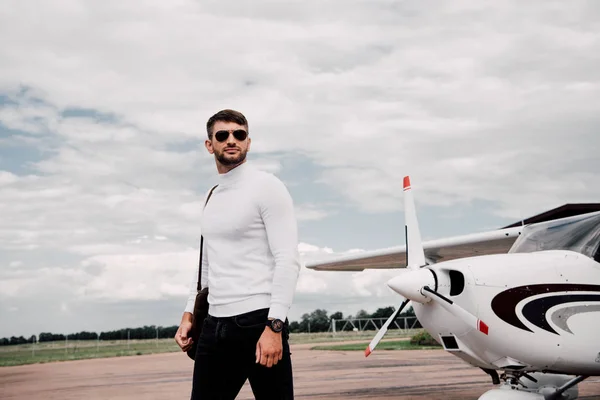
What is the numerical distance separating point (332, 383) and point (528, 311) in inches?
253

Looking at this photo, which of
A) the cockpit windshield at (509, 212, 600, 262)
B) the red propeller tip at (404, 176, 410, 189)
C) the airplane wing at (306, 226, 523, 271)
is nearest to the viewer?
the cockpit windshield at (509, 212, 600, 262)

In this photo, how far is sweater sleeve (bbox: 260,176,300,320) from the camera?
292 centimetres

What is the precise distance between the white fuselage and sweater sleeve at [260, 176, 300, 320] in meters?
3.29

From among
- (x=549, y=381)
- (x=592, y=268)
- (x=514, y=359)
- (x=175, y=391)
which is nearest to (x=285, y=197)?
(x=514, y=359)

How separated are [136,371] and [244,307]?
1548cm

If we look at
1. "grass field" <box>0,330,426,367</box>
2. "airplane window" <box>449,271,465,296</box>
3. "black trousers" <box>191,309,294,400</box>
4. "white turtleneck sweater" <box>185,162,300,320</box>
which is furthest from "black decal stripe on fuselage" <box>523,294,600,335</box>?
"grass field" <box>0,330,426,367</box>

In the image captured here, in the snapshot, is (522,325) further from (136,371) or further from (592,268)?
(136,371)

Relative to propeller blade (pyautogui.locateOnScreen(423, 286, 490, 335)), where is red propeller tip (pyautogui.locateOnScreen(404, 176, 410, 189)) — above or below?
above

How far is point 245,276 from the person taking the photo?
3068 mm

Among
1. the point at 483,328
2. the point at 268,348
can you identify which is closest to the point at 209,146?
the point at 268,348

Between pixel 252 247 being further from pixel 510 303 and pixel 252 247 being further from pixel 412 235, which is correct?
pixel 412 235

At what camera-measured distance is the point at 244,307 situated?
305cm

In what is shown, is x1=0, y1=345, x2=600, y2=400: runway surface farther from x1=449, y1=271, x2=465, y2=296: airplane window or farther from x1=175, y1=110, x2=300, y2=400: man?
x1=175, y1=110, x2=300, y2=400: man

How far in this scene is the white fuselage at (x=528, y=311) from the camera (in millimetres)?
5922
